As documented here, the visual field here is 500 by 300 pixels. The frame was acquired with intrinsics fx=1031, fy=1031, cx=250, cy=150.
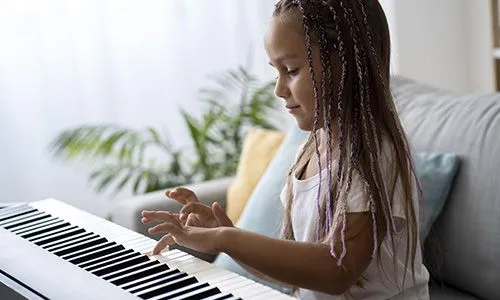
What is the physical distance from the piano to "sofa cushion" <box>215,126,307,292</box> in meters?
0.68

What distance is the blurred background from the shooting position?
11.9 feet

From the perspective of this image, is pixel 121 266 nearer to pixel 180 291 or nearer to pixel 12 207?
pixel 180 291

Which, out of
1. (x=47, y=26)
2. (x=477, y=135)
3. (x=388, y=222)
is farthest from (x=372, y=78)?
(x=47, y=26)

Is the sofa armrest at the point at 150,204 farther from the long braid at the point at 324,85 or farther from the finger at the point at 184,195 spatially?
the long braid at the point at 324,85

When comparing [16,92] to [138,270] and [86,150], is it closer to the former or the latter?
[86,150]

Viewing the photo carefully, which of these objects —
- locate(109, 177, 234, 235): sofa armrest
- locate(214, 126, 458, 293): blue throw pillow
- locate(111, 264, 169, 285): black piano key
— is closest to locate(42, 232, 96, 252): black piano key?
locate(111, 264, 169, 285): black piano key

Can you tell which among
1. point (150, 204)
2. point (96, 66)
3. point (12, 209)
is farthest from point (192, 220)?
point (96, 66)

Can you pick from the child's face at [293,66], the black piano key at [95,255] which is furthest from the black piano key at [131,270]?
the child's face at [293,66]

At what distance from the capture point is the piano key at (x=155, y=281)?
1.36m

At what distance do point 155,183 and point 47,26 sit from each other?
68 cm

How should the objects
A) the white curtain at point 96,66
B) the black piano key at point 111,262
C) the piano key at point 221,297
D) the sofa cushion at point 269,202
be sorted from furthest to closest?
1. the white curtain at point 96,66
2. the sofa cushion at point 269,202
3. the black piano key at point 111,262
4. the piano key at point 221,297

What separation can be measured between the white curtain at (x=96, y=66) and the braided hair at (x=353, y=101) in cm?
221

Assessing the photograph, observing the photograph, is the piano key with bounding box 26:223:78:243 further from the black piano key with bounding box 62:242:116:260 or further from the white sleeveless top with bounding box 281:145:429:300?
the white sleeveless top with bounding box 281:145:429:300

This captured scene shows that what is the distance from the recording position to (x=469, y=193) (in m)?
2.16
